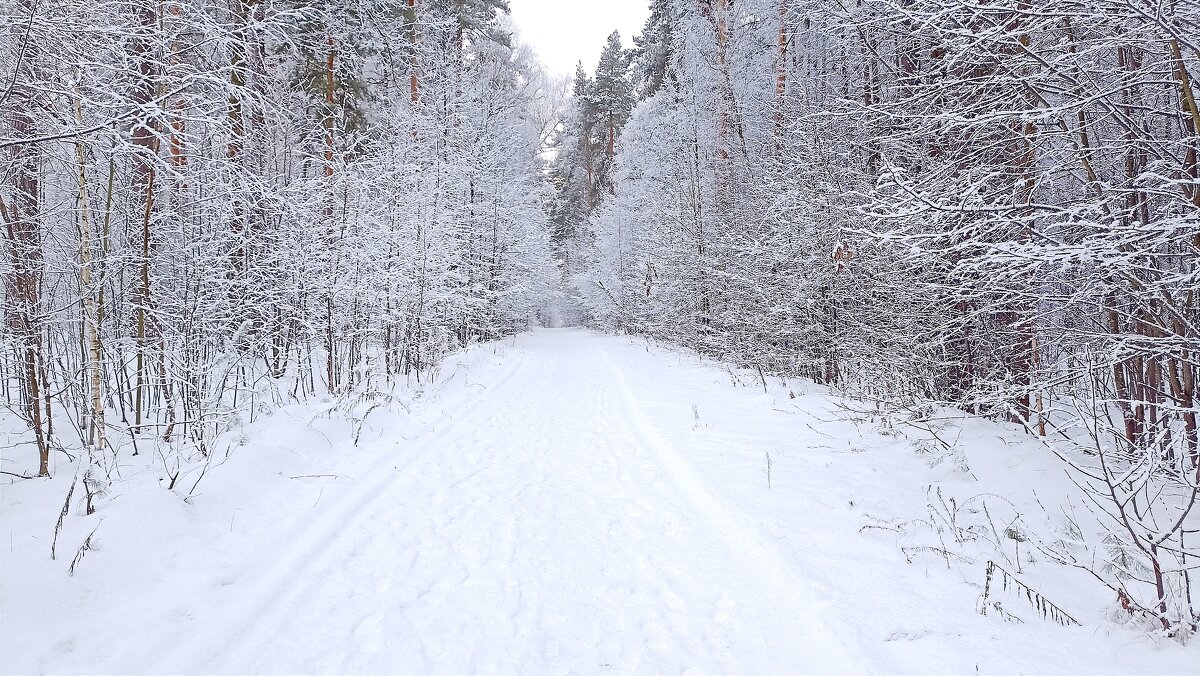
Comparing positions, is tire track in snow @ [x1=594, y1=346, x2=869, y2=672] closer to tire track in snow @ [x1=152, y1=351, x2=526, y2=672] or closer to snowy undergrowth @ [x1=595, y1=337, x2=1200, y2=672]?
snowy undergrowth @ [x1=595, y1=337, x2=1200, y2=672]

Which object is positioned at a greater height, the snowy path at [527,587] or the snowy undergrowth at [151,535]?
the snowy undergrowth at [151,535]

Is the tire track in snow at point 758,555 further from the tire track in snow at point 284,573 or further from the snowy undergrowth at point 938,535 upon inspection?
the tire track in snow at point 284,573

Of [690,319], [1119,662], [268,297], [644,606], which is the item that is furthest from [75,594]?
[690,319]

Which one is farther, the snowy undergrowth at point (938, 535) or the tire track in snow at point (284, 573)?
the tire track in snow at point (284, 573)

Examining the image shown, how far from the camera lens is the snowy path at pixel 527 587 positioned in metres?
2.31

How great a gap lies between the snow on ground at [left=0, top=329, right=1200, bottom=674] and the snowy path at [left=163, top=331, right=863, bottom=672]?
0.6 inches

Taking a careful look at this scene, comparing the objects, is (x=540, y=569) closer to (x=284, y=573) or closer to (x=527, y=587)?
(x=527, y=587)

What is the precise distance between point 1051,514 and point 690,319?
13.5 m

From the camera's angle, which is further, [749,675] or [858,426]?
[858,426]

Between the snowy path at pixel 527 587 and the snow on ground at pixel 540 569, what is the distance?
15 millimetres

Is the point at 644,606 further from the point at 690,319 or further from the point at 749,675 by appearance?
the point at 690,319

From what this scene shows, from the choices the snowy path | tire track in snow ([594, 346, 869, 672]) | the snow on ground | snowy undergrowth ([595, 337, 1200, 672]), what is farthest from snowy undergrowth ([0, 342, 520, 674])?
snowy undergrowth ([595, 337, 1200, 672])

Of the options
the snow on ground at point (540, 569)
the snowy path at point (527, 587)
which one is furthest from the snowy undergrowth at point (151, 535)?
the snowy path at point (527, 587)

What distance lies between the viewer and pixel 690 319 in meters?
16.8
